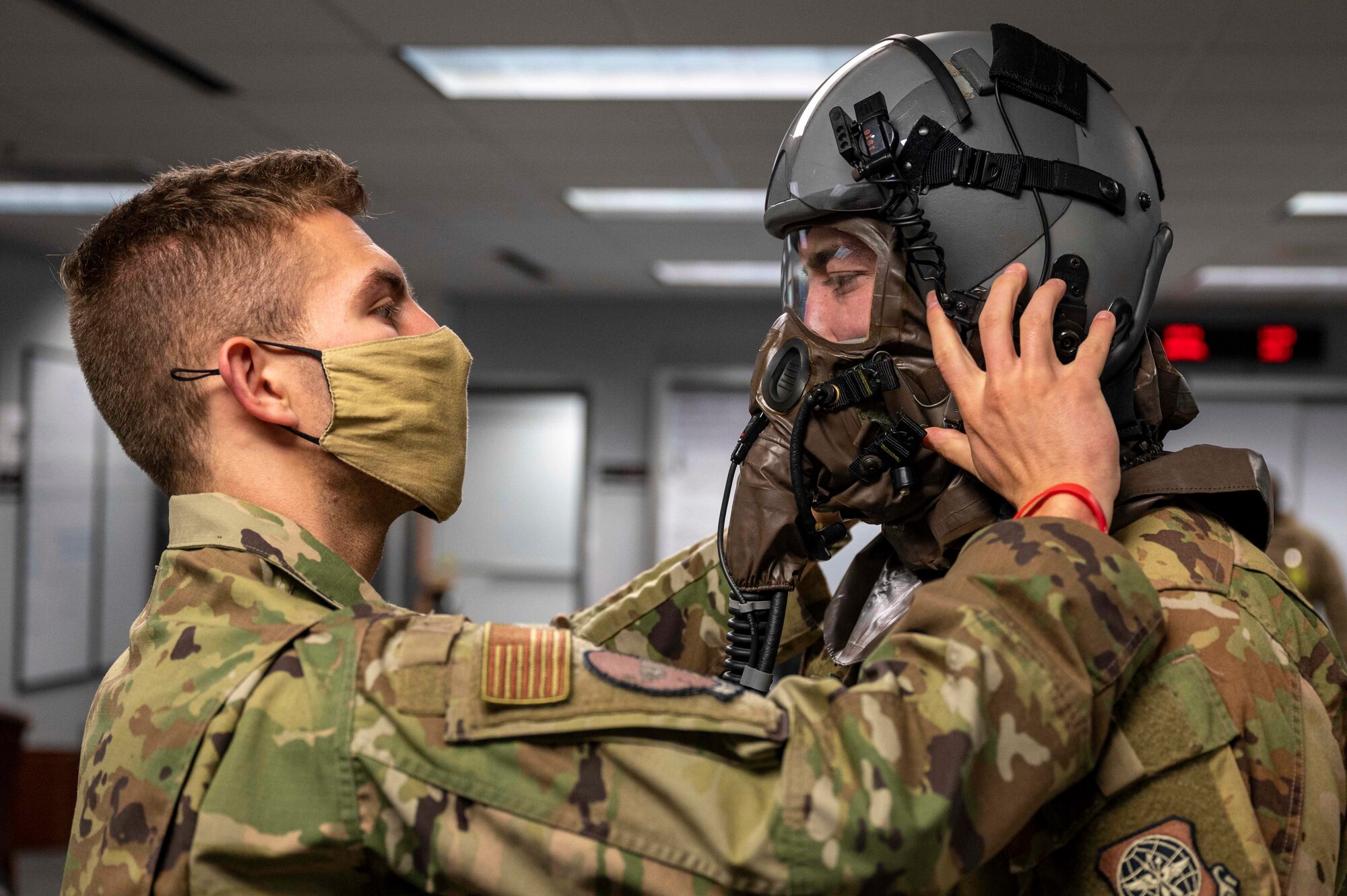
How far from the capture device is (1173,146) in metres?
3.77

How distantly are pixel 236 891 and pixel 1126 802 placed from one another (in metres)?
0.79

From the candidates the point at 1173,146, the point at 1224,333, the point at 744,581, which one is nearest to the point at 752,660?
the point at 744,581

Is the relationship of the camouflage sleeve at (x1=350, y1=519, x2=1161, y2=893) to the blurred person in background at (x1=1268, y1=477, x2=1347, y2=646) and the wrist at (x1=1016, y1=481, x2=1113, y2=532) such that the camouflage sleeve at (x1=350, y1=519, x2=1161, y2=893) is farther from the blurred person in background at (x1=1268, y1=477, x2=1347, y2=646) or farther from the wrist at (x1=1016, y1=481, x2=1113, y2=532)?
the blurred person in background at (x1=1268, y1=477, x2=1347, y2=646)

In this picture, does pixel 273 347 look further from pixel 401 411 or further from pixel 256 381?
pixel 401 411

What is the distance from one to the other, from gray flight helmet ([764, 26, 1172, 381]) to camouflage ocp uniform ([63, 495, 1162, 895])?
35cm

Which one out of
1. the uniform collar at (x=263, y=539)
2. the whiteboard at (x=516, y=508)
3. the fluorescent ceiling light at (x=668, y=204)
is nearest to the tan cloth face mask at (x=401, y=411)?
the uniform collar at (x=263, y=539)

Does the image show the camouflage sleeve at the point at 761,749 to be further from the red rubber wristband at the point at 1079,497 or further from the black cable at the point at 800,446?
the black cable at the point at 800,446

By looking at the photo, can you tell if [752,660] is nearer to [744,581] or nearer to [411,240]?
[744,581]

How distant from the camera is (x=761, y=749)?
890 mm

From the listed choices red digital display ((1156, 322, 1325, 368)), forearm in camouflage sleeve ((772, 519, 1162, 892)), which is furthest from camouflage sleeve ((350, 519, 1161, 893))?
red digital display ((1156, 322, 1325, 368))

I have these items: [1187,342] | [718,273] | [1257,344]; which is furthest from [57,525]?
[1257,344]

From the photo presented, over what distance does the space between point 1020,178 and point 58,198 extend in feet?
16.3

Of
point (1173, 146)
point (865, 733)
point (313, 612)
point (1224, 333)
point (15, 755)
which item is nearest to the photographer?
point (865, 733)

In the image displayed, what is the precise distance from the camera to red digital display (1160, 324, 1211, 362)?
6.74m
